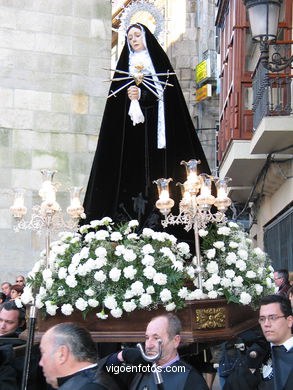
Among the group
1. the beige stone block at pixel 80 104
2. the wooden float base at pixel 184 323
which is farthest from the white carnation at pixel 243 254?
the beige stone block at pixel 80 104

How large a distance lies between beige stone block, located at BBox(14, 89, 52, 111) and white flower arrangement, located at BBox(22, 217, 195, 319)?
7966mm

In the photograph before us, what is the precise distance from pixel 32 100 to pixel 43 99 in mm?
174

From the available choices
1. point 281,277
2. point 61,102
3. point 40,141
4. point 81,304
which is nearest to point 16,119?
point 40,141

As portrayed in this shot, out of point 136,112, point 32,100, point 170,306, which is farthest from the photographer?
point 32,100

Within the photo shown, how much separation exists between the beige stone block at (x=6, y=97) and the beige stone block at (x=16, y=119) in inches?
3.7

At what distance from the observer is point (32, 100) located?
568 inches

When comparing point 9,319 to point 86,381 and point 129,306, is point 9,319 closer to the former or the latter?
point 129,306

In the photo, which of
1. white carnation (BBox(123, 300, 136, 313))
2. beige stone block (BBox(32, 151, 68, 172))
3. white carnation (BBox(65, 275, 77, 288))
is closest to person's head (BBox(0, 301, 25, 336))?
white carnation (BBox(65, 275, 77, 288))

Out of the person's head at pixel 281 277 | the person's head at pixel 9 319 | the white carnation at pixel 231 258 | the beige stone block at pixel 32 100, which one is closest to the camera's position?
the white carnation at pixel 231 258

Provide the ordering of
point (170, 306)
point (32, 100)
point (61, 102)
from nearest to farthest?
point (170, 306) → point (32, 100) → point (61, 102)

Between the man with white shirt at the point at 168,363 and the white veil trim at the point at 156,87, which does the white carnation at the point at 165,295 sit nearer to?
the man with white shirt at the point at 168,363

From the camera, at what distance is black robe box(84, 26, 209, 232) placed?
292 inches

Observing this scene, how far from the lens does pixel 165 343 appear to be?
218 inches

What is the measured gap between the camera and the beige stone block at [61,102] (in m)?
14.5
